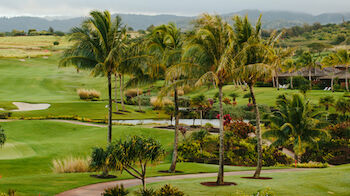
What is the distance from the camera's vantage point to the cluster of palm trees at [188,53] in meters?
19.3

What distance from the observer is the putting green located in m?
26.2

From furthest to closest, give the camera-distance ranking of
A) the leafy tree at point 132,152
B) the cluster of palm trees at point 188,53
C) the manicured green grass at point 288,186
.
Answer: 1. the cluster of palm trees at point 188,53
2. the manicured green grass at point 288,186
3. the leafy tree at point 132,152

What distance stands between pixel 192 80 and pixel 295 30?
545 feet

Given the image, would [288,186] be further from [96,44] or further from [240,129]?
[240,129]

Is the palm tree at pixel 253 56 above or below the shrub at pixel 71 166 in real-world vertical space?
above

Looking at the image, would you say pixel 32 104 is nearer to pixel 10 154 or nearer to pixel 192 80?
pixel 10 154

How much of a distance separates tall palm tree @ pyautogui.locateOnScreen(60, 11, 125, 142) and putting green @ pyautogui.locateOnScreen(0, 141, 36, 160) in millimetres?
8515

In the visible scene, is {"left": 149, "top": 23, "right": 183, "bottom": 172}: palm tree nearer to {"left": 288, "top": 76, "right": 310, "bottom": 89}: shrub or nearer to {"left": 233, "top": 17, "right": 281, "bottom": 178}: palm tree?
{"left": 233, "top": 17, "right": 281, "bottom": 178}: palm tree

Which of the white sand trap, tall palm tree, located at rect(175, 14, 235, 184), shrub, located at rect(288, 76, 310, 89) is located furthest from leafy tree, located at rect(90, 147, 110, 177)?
shrub, located at rect(288, 76, 310, 89)

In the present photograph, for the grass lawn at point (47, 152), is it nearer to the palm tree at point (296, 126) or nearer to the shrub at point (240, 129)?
the palm tree at point (296, 126)

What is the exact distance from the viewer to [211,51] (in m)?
19.4

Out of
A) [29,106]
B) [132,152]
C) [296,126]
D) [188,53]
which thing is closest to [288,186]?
[132,152]

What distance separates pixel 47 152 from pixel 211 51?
15.6 metres

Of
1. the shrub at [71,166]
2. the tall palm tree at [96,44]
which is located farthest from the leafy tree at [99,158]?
the shrub at [71,166]
